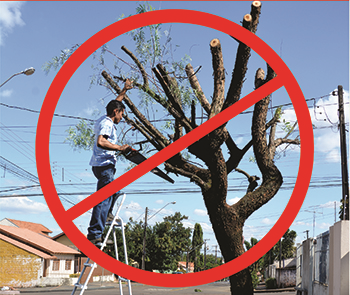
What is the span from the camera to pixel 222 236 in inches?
310

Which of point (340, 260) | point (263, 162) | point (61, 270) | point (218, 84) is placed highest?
point (218, 84)

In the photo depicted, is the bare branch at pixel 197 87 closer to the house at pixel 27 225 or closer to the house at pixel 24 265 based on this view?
the house at pixel 24 265

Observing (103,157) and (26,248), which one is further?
(26,248)

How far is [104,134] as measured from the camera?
→ 468cm

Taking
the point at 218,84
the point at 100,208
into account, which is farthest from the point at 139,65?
the point at 100,208

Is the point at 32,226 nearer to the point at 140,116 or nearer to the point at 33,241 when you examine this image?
the point at 33,241

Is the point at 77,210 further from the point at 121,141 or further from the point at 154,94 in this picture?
the point at 154,94

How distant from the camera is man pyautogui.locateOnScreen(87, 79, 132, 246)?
15.4ft

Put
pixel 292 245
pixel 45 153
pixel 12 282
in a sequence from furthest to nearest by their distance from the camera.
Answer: pixel 292 245
pixel 12 282
pixel 45 153

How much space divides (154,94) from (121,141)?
1.06 m

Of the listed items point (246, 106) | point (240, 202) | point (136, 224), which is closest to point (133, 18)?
point (246, 106)

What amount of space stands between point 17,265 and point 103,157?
3514cm

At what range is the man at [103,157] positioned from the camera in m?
4.70

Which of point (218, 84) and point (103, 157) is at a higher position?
point (218, 84)
